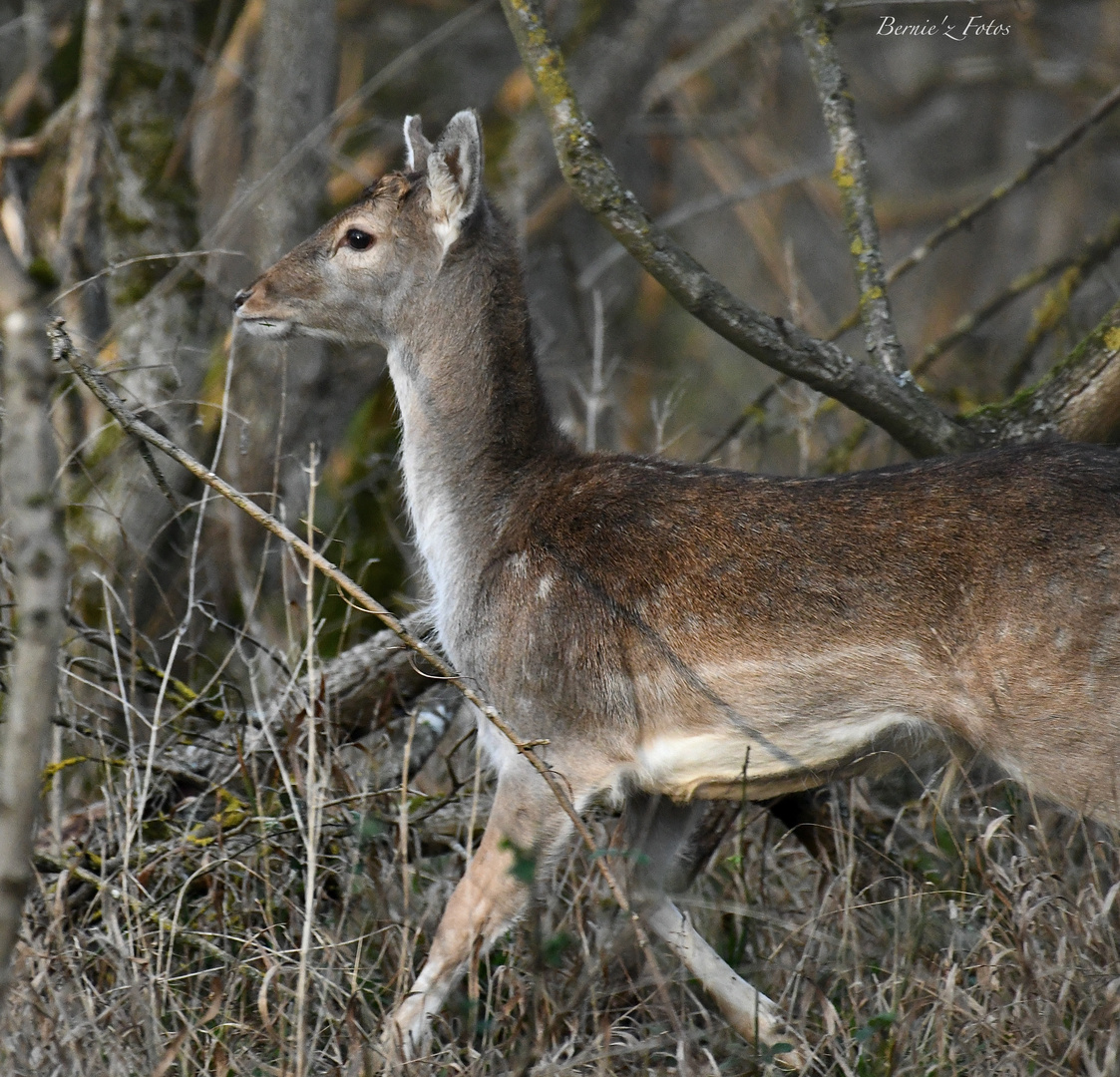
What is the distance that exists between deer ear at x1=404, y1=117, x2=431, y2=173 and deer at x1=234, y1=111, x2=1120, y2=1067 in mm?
299

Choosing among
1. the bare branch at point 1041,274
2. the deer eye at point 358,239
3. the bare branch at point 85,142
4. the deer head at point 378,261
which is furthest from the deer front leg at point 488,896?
the bare branch at point 85,142

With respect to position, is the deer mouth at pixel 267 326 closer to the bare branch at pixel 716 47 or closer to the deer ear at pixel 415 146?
the deer ear at pixel 415 146

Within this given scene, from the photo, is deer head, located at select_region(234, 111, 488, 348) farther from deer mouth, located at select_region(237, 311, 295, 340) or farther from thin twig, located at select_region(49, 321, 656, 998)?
thin twig, located at select_region(49, 321, 656, 998)

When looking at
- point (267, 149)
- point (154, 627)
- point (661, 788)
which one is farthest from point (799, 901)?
point (267, 149)

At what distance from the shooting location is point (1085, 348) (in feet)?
15.3

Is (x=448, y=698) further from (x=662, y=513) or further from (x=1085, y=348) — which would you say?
(x=1085, y=348)

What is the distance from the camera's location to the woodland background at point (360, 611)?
3664mm

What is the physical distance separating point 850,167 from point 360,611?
2197mm

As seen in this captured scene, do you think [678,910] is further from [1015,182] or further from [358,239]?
[1015,182]

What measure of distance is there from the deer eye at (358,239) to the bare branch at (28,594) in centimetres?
252

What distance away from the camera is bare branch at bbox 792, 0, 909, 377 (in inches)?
189

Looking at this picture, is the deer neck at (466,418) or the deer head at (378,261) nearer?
the deer neck at (466,418)

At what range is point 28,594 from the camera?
7.60 ft

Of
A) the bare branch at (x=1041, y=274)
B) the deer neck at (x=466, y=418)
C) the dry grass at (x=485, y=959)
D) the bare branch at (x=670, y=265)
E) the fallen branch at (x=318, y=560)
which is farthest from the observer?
the bare branch at (x=1041, y=274)
